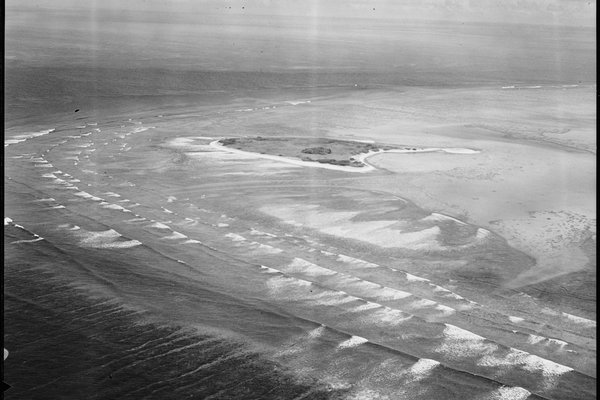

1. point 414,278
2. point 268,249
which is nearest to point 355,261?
point 414,278

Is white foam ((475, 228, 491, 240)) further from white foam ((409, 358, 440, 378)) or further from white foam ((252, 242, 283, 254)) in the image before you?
white foam ((409, 358, 440, 378))

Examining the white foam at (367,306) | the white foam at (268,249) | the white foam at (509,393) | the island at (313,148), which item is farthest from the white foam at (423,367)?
the island at (313,148)

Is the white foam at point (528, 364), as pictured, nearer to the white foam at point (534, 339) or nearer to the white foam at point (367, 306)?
the white foam at point (534, 339)

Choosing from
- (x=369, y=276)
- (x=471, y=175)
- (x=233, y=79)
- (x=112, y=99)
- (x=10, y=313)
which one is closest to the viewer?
(x=10, y=313)

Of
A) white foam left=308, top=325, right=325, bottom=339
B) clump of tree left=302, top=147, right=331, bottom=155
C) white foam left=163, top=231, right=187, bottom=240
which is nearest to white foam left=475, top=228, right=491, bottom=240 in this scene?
white foam left=163, top=231, right=187, bottom=240

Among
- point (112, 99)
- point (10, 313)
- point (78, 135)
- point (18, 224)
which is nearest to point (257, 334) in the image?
point (10, 313)

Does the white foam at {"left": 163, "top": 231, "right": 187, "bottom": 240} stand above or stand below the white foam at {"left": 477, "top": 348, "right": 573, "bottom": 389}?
above

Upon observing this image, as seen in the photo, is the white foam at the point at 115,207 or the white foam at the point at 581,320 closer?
the white foam at the point at 581,320

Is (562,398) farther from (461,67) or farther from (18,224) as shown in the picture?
(461,67)
